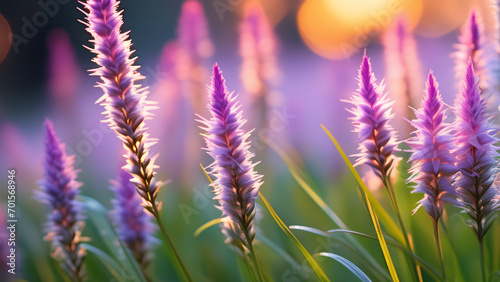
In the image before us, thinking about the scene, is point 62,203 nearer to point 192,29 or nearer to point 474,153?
point 474,153

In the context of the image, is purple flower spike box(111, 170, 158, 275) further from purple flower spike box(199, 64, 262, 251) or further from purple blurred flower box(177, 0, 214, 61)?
purple blurred flower box(177, 0, 214, 61)

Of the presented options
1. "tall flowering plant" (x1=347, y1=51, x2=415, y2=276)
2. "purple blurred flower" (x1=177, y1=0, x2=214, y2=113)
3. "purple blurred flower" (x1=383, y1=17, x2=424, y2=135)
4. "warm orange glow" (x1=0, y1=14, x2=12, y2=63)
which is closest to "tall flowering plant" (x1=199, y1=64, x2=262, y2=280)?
"tall flowering plant" (x1=347, y1=51, x2=415, y2=276)

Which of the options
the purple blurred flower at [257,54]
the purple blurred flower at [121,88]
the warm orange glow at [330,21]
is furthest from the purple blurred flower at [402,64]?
the warm orange glow at [330,21]

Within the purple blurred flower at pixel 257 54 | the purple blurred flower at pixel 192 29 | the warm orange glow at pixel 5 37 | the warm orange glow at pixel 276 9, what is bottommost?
the purple blurred flower at pixel 257 54

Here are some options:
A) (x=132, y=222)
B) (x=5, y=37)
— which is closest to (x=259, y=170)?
(x=132, y=222)

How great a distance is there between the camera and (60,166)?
58.6 inches

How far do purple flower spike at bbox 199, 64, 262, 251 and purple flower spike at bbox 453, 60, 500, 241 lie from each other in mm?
541

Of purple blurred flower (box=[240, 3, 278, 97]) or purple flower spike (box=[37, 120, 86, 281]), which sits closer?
purple flower spike (box=[37, 120, 86, 281])

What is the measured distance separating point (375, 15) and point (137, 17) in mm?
7677

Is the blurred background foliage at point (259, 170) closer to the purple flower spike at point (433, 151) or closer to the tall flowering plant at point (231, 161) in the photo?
the purple flower spike at point (433, 151)

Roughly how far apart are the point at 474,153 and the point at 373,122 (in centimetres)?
26

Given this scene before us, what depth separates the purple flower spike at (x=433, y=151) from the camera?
101 cm

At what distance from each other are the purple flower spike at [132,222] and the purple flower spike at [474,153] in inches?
43.4

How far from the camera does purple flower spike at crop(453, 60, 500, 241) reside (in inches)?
39.2
